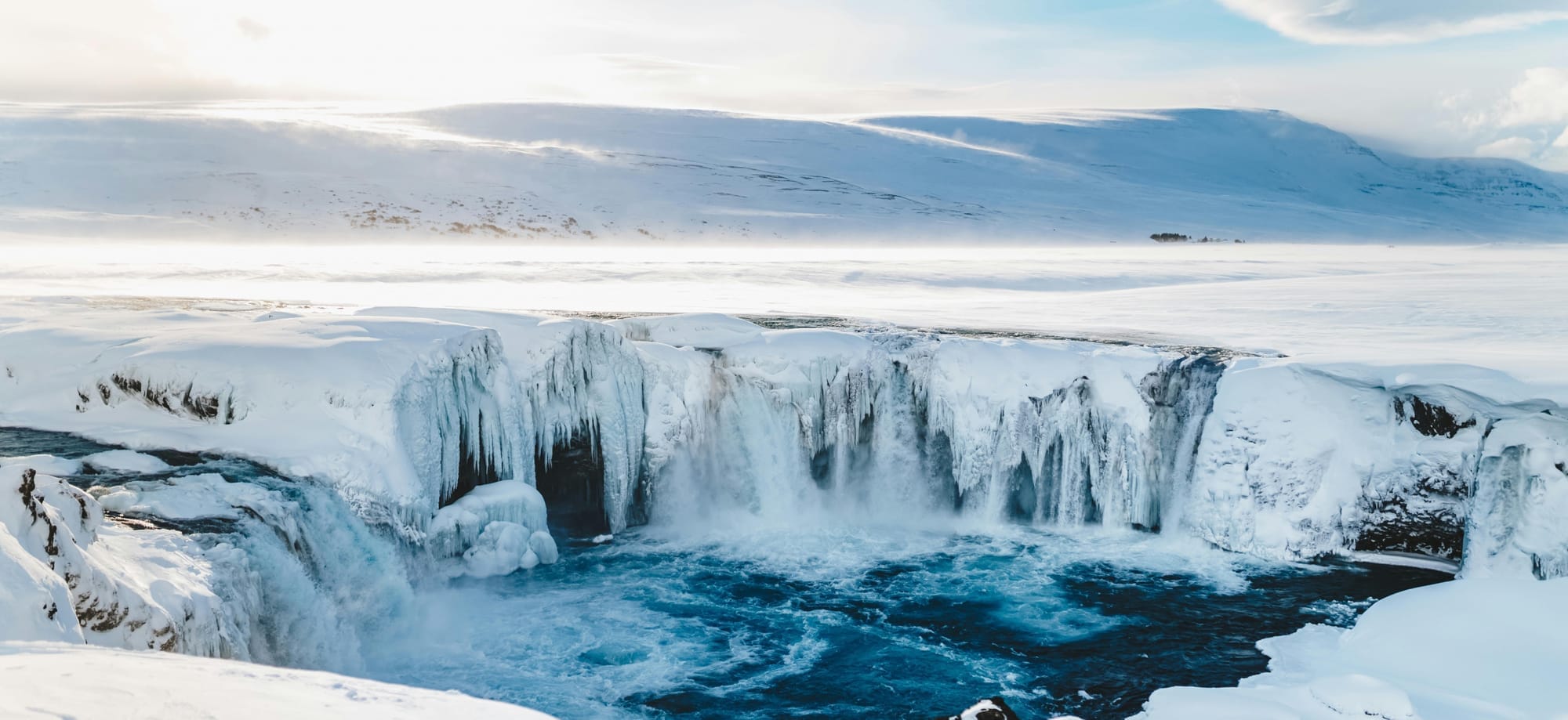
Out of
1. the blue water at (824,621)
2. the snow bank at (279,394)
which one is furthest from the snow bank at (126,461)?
the blue water at (824,621)

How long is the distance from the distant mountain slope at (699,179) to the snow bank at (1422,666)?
39784mm

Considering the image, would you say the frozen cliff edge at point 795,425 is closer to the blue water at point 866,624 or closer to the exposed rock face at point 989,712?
the blue water at point 866,624

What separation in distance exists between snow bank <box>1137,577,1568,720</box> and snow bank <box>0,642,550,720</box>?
6.59 metres

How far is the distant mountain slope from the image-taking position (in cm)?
4628

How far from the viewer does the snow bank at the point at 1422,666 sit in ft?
30.3

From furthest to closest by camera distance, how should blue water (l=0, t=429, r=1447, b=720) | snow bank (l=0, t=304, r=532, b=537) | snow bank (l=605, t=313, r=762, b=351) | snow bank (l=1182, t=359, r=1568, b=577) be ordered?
snow bank (l=605, t=313, r=762, b=351) < snow bank (l=1182, t=359, r=1568, b=577) < snow bank (l=0, t=304, r=532, b=537) < blue water (l=0, t=429, r=1447, b=720)

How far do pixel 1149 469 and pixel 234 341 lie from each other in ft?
39.1

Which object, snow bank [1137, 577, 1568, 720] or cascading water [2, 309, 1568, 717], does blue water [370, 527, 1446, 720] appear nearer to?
cascading water [2, 309, 1568, 717]

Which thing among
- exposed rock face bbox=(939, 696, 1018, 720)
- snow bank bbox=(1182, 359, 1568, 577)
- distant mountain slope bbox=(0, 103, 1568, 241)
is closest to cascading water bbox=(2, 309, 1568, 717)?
snow bank bbox=(1182, 359, 1568, 577)

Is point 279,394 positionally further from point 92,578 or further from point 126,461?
point 92,578

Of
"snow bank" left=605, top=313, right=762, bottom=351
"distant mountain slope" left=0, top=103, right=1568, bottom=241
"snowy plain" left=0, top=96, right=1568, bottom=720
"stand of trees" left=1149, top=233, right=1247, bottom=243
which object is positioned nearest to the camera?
"snowy plain" left=0, top=96, right=1568, bottom=720

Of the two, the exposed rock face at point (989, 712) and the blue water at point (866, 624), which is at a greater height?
the exposed rock face at point (989, 712)

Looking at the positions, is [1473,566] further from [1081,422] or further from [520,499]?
[520,499]

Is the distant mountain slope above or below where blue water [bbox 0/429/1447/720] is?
above
